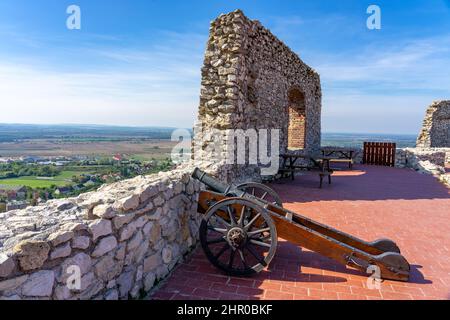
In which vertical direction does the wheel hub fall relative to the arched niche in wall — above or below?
below

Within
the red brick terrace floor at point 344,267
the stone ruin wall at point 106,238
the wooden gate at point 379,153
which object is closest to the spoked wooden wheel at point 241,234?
the red brick terrace floor at point 344,267

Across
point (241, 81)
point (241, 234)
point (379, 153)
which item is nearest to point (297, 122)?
point (379, 153)

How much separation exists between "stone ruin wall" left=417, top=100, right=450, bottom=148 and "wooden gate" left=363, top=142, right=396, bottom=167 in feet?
23.1

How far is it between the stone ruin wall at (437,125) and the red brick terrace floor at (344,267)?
45.4 ft

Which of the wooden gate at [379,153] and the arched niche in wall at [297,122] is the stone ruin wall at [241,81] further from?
the wooden gate at [379,153]

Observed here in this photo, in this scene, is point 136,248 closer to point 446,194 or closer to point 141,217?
point 141,217

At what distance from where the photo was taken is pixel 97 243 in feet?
7.46

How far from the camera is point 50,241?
6.07 feet

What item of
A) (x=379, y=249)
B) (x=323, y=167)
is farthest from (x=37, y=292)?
(x=323, y=167)

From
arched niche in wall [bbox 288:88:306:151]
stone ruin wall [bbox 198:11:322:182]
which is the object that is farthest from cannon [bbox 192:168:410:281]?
arched niche in wall [bbox 288:88:306:151]

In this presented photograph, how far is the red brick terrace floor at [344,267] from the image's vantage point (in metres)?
3.04

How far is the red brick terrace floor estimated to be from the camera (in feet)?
9.96

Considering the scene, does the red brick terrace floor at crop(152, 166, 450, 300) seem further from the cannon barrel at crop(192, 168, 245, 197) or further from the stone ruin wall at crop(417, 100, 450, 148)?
the stone ruin wall at crop(417, 100, 450, 148)

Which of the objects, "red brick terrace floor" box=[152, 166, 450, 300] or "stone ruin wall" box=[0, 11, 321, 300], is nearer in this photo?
"stone ruin wall" box=[0, 11, 321, 300]
